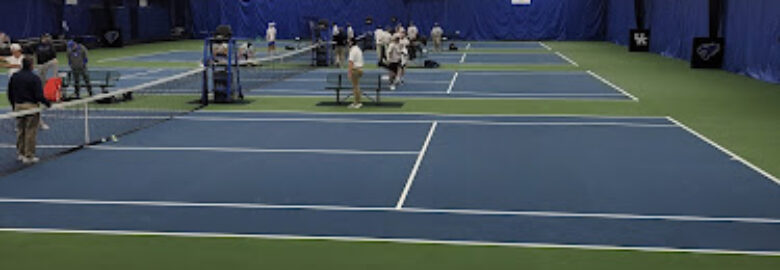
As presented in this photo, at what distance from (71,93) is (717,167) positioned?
1832 centimetres

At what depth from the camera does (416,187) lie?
12656 millimetres

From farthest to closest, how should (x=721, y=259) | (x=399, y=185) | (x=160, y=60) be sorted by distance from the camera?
(x=160, y=60) < (x=399, y=185) < (x=721, y=259)

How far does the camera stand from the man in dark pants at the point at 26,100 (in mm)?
14414

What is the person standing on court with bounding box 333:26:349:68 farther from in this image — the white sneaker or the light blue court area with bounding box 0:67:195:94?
the white sneaker

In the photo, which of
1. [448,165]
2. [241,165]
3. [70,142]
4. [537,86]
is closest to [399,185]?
[448,165]

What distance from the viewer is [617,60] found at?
138 ft

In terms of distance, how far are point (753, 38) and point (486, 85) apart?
34.2 feet

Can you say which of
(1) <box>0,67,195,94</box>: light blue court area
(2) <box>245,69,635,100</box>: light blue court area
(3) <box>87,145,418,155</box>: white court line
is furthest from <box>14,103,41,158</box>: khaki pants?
(1) <box>0,67,195,94</box>: light blue court area

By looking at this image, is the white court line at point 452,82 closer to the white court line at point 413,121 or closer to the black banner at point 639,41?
the white court line at point 413,121

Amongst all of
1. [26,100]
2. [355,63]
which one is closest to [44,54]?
[26,100]

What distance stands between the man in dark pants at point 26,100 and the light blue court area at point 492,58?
89.0 feet

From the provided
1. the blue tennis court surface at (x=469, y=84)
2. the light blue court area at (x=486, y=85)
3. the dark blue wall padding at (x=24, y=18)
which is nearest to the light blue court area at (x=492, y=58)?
the blue tennis court surface at (x=469, y=84)

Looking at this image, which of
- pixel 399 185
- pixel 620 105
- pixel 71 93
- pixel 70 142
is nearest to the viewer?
pixel 399 185

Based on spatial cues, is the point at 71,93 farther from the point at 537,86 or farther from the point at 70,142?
the point at 537,86
